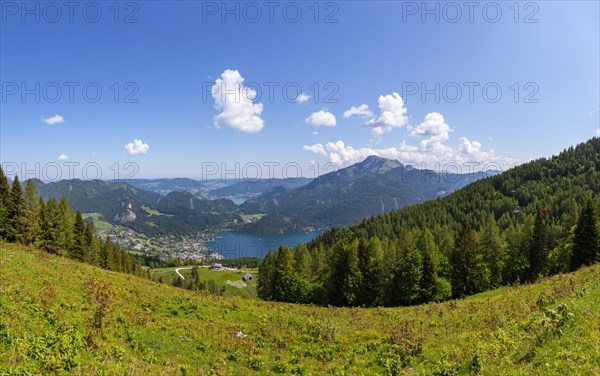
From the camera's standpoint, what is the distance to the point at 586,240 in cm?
4416

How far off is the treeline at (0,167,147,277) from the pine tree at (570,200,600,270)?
93.8 m

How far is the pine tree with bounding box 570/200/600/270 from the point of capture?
43.4 m

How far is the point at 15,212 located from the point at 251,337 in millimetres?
63421

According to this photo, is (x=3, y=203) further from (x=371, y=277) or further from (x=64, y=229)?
(x=371, y=277)

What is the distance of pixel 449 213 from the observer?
14638 centimetres

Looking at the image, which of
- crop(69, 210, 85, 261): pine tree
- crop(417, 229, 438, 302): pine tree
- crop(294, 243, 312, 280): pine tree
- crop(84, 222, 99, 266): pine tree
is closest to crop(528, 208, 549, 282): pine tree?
crop(417, 229, 438, 302): pine tree

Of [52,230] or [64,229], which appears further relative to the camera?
[64,229]

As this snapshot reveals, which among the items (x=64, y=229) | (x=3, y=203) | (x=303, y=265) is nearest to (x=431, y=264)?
(x=303, y=265)

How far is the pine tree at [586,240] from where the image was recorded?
1710 inches

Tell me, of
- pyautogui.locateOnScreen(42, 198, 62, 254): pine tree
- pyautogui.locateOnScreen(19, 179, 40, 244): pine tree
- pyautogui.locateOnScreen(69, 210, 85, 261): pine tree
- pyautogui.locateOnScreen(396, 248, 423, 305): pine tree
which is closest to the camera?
pyautogui.locateOnScreen(396, 248, 423, 305): pine tree

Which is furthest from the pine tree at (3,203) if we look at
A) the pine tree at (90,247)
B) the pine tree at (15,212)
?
the pine tree at (90,247)

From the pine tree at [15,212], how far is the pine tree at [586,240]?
314 feet

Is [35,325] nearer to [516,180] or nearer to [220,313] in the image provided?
[220,313]

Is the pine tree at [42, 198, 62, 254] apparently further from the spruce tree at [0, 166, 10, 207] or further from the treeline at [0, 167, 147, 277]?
the spruce tree at [0, 166, 10, 207]
